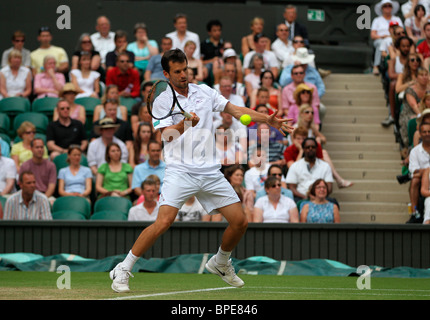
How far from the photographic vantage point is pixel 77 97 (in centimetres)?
1559

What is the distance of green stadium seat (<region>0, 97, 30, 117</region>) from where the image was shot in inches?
596

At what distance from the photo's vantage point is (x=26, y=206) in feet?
40.7

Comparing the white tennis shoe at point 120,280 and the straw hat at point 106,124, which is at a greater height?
the straw hat at point 106,124

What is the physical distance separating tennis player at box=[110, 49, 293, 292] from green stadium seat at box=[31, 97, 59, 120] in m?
7.85

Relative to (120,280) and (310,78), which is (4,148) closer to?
(310,78)

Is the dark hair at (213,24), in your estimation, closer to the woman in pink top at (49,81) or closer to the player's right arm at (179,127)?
the woman in pink top at (49,81)

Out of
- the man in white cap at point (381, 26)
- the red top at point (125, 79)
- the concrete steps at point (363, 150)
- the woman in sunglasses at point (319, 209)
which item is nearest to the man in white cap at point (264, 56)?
the concrete steps at point (363, 150)

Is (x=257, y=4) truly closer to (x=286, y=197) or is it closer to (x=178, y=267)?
(x=286, y=197)

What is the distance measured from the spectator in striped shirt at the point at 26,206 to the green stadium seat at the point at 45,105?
292 cm

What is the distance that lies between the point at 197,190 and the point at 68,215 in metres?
5.17

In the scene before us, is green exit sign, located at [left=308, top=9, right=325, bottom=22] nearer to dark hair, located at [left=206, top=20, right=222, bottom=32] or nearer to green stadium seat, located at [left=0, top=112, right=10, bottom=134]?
dark hair, located at [left=206, top=20, right=222, bottom=32]

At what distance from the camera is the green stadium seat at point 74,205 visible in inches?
498

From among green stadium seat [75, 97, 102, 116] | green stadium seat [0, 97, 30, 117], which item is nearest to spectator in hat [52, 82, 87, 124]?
green stadium seat [75, 97, 102, 116]
